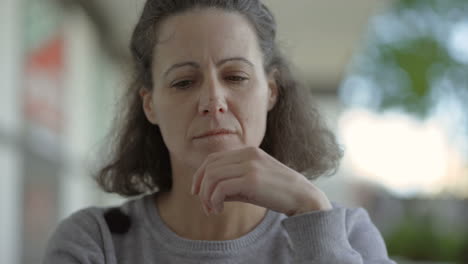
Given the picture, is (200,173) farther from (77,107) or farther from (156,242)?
(77,107)

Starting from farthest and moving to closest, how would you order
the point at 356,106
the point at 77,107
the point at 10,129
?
the point at 356,106 < the point at 77,107 < the point at 10,129

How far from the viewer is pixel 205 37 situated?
4.40 ft

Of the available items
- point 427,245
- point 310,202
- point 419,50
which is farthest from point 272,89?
point 419,50

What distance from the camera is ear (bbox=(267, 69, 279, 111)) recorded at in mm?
1534

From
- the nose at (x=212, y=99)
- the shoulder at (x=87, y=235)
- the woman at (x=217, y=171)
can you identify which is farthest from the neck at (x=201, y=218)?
the nose at (x=212, y=99)

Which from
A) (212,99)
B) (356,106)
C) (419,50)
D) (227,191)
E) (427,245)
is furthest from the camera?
(356,106)

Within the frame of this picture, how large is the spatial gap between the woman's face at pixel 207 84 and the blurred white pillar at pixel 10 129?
11.7 ft

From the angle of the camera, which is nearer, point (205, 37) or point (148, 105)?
point (205, 37)

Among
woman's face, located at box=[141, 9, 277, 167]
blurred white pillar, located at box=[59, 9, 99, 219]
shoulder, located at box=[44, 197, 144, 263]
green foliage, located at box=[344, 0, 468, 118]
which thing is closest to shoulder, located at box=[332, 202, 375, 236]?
woman's face, located at box=[141, 9, 277, 167]

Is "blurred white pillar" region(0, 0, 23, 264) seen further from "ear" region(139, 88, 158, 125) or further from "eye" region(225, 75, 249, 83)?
"eye" region(225, 75, 249, 83)

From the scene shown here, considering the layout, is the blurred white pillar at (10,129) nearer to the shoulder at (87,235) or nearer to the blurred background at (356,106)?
the blurred background at (356,106)

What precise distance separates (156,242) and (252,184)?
1.08 ft

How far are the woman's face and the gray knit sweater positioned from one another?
0.18 m

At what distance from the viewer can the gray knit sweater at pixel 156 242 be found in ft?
4.49
